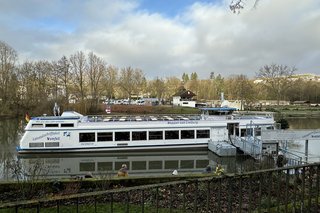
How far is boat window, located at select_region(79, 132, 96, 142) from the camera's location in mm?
31712

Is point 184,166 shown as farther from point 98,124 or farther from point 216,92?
point 216,92

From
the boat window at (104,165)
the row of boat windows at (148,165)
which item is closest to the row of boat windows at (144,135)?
the row of boat windows at (148,165)

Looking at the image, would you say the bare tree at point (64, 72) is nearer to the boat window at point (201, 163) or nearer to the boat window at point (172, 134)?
the boat window at point (172, 134)

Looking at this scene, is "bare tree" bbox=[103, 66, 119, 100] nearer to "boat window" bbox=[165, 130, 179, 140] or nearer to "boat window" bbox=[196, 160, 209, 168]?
"boat window" bbox=[165, 130, 179, 140]

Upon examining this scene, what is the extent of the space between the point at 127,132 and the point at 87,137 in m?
3.73

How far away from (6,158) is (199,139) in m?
17.2

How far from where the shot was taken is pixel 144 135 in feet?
107

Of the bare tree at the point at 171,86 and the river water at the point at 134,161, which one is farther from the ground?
the bare tree at the point at 171,86

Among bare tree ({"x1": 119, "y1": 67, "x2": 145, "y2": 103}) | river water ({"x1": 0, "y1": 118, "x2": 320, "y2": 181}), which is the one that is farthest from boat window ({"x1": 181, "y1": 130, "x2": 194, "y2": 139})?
bare tree ({"x1": 119, "y1": 67, "x2": 145, "y2": 103})

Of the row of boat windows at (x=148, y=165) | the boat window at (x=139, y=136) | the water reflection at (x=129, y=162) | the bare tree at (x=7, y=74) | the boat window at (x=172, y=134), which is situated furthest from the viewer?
the bare tree at (x=7, y=74)

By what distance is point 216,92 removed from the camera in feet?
399

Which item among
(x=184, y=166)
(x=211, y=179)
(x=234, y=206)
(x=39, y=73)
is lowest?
(x=184, y=166)

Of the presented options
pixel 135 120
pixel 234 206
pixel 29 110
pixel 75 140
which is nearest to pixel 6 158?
pixel 75 140

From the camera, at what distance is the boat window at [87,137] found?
104 feet
